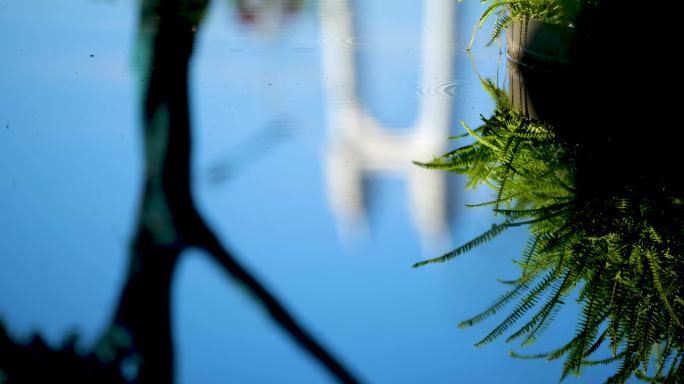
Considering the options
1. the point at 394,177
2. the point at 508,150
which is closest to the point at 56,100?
the point at 394,177

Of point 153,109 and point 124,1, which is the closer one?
point 153,109

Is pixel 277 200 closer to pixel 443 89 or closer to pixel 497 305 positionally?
pixel 497 305

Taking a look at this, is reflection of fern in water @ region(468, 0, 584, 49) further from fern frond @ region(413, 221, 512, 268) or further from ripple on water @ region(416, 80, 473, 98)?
A: fern frond @ region(413, 221, 512, 268)

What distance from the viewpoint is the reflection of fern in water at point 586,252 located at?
0.73 metres

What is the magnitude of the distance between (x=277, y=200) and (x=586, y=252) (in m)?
0.39

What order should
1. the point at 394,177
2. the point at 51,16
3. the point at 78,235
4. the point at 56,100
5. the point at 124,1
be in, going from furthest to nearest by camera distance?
1. the point at 124,1
2. the point at 51,16
3. the point at 56,100
4. the point at 394,177
5. the point at 78,235

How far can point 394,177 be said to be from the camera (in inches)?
40.2

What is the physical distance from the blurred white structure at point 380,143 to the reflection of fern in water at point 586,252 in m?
0.05

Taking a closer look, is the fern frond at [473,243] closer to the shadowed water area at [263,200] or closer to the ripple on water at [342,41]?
the shadowed water area at [263,200]

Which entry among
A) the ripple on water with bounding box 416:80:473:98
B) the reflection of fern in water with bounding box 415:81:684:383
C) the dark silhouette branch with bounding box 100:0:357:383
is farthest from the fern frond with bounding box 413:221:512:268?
the ripple on water with bounding box 416:80:473:98

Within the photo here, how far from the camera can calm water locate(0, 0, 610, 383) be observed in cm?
73

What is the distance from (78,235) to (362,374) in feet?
1.30

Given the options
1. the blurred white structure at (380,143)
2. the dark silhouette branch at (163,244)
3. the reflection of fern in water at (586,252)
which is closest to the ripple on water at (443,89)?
the blurred white structure at (380,143)

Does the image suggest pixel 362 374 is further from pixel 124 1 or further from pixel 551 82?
pixel 124 1
